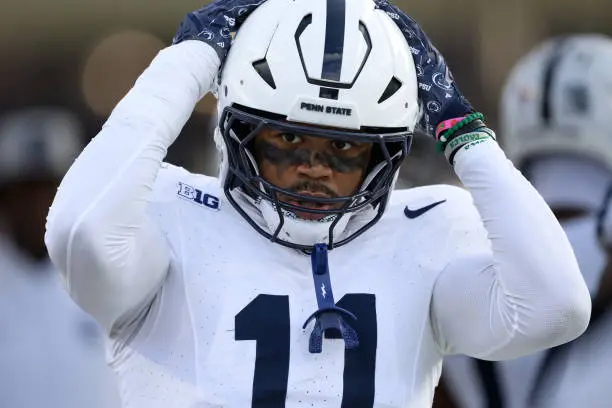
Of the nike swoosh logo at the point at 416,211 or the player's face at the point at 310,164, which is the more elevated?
the player's face at the point at 310,164

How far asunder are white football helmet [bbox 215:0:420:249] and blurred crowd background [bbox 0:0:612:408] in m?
3.44

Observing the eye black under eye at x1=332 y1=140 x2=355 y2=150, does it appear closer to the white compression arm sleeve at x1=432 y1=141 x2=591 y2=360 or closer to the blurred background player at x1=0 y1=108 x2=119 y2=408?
the white compression arm sleeve at x1=432 y1=141 x2=591 y2=360

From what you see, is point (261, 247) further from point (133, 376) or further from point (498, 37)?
point (498, 37)

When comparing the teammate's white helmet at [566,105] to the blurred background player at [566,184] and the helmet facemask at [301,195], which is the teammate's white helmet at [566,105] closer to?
the blurred background player at [566,184]

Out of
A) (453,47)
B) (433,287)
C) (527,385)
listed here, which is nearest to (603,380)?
(527,385)

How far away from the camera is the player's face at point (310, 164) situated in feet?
7.52

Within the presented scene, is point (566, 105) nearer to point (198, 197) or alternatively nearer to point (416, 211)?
point (416, 211)

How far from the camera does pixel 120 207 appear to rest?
214 centimetres

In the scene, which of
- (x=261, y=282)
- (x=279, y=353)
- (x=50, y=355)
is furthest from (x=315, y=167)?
(x=50, y=355)

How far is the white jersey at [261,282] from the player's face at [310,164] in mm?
121

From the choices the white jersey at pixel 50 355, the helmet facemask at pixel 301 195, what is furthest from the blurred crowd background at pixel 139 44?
the helmet facemask at pixel 301 195

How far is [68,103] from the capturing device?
6352 mm

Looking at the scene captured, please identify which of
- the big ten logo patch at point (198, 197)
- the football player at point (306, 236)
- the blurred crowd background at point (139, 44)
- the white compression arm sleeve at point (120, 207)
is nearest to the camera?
the white compression arm sleeve at point (120, 207)

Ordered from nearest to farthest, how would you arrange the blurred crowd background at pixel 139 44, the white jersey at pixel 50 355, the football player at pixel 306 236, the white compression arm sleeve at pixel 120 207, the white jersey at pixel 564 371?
1. the white compression arm sleeve at pixel 120 207
2. the football player at pixel 306 236
3. the white jersey at pixel 564 371
4. the white jersey at pixel 50 355
5. the blurred crowd background at pixel 139 44
